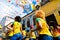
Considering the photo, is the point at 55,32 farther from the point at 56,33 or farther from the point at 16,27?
the point at 16,27

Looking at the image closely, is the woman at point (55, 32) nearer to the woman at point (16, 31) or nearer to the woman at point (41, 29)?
the woman at point (41, 29)

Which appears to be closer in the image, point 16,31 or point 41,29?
point 41,29

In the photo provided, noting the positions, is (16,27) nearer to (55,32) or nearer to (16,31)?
(16,31)

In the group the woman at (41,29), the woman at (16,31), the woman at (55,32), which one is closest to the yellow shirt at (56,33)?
the woman at (55,32)

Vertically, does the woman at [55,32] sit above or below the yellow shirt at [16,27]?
below

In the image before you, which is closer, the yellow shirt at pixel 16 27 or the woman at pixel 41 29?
the woman at pixel 41 29

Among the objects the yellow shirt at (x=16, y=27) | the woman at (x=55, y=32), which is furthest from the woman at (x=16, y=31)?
the woman at (x=55, y=32)

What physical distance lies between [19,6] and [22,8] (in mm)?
129

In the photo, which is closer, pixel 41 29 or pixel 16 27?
pixel 41 29

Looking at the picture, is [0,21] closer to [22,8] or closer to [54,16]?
[22,8]

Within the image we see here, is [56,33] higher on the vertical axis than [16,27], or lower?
lower

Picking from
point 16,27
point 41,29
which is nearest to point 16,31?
point 16,27

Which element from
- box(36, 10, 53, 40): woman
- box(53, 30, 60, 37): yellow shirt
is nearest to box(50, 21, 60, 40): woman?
box(53, 30, 60, 37): yellow shirt

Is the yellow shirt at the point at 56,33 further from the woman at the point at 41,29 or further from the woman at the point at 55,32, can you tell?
the woman at the point at 41,29
